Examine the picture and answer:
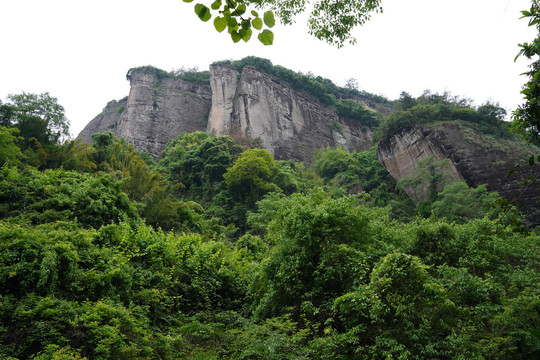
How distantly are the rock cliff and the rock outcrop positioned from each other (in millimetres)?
12541

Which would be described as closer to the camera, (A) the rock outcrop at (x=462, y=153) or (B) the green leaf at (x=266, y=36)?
(B) the green leaf at (x=266, y=36)

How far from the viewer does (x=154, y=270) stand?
280 inches

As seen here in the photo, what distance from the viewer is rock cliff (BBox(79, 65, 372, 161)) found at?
123 feet

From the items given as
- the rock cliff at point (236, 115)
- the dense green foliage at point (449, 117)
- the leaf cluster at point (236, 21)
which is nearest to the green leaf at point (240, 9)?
the leaf cluster at point (236, 21)

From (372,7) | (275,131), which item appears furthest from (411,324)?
(275,131)

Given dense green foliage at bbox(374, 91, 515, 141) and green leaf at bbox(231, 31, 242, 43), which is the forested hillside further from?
dense green foliage at bbox(374, 91, 515, 141)

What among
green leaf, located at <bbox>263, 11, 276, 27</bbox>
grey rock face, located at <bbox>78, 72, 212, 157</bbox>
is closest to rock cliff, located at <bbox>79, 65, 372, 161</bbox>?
grey rock face, located at <bbox>78, 72, 212, 157</bbox>

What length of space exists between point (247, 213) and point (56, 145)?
10493 millimetres

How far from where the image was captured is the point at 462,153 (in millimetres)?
24484

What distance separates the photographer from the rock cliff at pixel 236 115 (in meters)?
37.5

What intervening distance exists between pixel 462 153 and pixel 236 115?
2261cm

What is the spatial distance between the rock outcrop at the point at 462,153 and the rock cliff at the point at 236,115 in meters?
12.5

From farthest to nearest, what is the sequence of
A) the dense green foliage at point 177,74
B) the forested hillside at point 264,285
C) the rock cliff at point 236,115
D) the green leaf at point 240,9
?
the dense green foliage at point 177,74 < the rock cliff at point 236,115 < the forested hillside at point 264,285 < the green leaf at point 240,9

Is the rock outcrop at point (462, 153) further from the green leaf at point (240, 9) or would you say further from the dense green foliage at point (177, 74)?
the dense green foliage at point (177, 74)
